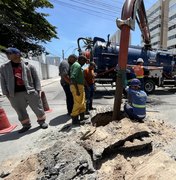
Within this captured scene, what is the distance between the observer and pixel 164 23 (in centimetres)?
7062

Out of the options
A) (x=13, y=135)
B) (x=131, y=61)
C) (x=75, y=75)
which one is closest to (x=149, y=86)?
(x=131, y=61)

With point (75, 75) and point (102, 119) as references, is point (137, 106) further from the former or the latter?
point (75, 75)

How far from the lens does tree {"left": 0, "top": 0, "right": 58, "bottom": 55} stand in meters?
18.9

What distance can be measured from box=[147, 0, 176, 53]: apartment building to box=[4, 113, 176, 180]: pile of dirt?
60.0 metres

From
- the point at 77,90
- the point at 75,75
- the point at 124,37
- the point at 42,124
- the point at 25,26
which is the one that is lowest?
the point at 42,124

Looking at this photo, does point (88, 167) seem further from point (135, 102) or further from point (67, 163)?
point (135, 102)

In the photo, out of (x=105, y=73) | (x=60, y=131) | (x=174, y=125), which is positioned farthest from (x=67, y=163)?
(x=105, y=73)

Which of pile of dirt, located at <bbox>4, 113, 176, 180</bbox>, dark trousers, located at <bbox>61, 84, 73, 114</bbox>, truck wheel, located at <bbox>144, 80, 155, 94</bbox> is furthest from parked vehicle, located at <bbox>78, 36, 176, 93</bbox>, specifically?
pile of dirt, located at <bbox>4, 113, 176, 180</bbox>

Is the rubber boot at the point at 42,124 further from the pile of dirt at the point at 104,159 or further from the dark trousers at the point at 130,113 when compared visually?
the dark trousers at the point at 130,113

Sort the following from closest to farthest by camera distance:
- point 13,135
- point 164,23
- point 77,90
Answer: point 13,135, point 77,90, point 164,23

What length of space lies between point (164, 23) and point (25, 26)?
58.5 metres

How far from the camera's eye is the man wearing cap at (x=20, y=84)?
546 cm

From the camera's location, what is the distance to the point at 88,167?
3426 millimetres

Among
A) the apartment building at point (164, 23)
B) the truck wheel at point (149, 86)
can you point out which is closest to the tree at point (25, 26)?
the truck wheel at point (149, 86)
